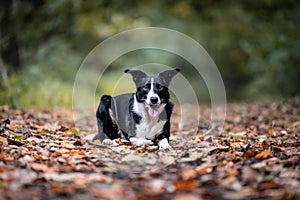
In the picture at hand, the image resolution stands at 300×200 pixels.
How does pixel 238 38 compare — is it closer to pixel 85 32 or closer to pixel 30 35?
pixel 85 32

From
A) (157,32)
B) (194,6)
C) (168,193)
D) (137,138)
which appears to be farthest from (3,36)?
(168,193)

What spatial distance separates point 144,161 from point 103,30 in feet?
36.1

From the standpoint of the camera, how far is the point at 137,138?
523 centimetres

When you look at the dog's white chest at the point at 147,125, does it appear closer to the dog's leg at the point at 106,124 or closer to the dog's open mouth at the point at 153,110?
the dog's open mouth at the point at 153,110

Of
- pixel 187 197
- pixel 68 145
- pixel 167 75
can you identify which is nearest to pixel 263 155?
pixel 187 197

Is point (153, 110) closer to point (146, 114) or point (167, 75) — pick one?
point (146, 114)

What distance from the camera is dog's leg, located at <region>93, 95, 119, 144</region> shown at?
5.57 metres

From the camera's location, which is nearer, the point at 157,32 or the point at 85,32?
the point at 85,32

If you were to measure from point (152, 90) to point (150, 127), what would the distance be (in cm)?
51

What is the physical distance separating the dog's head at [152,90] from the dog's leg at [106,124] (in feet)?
2.13

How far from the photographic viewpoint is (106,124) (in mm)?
5633

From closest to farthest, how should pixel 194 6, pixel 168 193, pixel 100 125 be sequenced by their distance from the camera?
pixel 168 193 < pixel 100 125 < pixel 194 6

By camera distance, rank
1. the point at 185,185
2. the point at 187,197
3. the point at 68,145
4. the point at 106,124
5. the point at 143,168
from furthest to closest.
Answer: the point at 106,124
the point at 68,145
the point at 143,168
the point at 185,185
the point at 187,197

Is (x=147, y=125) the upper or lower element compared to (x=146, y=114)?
lower
